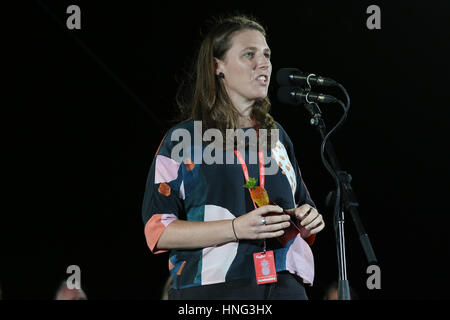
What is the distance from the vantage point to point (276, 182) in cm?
160

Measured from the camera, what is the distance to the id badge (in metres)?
1.43

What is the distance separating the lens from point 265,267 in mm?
1445

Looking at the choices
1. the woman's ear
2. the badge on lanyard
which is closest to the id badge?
the badge on lanyard

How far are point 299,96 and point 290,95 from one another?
0.10 feet

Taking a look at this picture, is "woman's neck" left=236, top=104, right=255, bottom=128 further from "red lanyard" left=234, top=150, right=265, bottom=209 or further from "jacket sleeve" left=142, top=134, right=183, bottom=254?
"jacket sleeve" left=142, top=134, right=183, bottom=254

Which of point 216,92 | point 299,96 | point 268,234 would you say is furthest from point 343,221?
point 216,92

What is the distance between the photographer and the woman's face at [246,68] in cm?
171

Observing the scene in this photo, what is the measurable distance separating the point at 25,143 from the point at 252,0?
1.85 metres

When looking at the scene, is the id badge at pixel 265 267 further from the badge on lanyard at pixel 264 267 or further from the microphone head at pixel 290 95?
the microphone head at pixel 290 95

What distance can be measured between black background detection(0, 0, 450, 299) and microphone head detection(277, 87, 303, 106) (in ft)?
5.66

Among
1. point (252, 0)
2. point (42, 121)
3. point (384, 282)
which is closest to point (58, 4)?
point (42, 121)

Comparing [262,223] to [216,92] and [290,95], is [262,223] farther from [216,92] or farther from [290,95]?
[216,92]

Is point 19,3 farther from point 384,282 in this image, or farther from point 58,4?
point 384,282

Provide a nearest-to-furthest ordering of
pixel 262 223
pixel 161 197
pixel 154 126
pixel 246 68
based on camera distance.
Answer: pixel 262 223 → pixel 161 197 → pixel 246 68 → pixel 154 126
